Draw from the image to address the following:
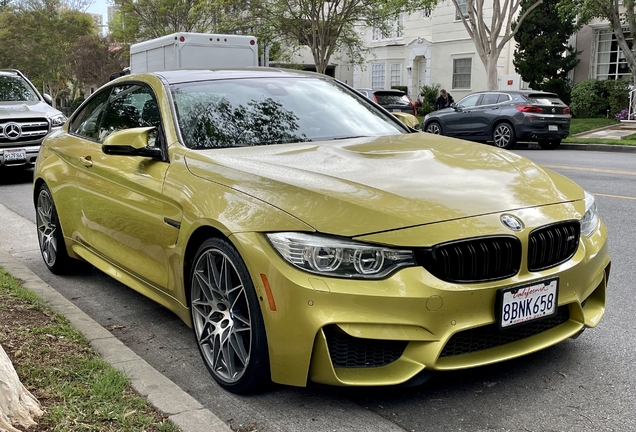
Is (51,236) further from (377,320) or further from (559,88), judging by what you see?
(559,88)

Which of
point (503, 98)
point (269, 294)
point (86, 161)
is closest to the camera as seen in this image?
point (269, 294)

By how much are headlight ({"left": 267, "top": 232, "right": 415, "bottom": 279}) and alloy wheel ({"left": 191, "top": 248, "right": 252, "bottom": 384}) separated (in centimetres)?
43

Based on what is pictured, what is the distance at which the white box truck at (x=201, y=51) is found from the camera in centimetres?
1580

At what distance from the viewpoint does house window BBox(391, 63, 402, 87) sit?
1414 inches

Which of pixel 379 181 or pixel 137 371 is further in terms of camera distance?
pixel 137 371

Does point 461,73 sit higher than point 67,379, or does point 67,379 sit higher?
point 461,73

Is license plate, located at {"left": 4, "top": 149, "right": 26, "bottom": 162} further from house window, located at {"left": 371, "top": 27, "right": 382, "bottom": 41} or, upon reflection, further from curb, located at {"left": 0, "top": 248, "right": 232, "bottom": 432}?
house window, located at {"left": 371, "top": 27, "right": 382, "bottom": 41}

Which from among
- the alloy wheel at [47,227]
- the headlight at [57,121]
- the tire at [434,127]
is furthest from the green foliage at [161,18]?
the alloy wheel at [47,227]

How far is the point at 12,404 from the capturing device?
2.69 m

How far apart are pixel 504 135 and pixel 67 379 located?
1618 cm

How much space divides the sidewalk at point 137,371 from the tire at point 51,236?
24 cm

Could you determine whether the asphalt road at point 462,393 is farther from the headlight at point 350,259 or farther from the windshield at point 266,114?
the windshield at point 266,114

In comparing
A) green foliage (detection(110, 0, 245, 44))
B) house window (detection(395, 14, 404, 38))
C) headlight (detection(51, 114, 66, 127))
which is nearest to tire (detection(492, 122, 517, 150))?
headlight (detection(51, 114, 66, 127))

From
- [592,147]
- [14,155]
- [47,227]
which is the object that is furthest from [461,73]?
[47,227]
